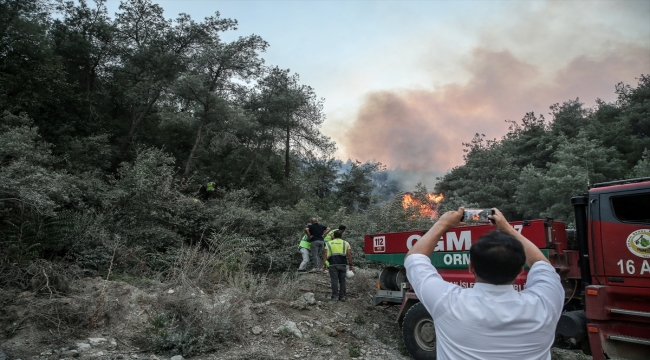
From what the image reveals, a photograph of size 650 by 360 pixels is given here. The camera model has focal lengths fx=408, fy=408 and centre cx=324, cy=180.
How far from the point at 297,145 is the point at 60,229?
19.8 m

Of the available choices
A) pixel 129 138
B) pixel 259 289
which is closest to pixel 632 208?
pixel 259 289

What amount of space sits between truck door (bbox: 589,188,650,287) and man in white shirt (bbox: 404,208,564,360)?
14.4 feet

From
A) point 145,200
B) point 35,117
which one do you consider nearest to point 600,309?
point 145,200

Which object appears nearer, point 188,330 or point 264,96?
point 188,330

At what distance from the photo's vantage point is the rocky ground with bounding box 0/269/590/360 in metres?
6.19

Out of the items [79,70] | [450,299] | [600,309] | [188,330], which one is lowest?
[188,330]

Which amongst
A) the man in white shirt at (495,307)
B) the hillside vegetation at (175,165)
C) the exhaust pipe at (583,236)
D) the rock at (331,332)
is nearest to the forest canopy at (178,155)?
the hillside vegetation at (175,165)

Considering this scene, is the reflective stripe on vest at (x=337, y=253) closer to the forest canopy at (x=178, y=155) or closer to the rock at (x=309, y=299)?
the rock at (x=309, y=299)

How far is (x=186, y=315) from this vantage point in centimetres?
699

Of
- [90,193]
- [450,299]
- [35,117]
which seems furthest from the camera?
[35,117]

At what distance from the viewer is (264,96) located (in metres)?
26.5

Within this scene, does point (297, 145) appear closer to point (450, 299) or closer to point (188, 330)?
point (188, 330)

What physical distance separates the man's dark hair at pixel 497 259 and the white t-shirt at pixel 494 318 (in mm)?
42

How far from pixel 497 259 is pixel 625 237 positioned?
4.78 metres
